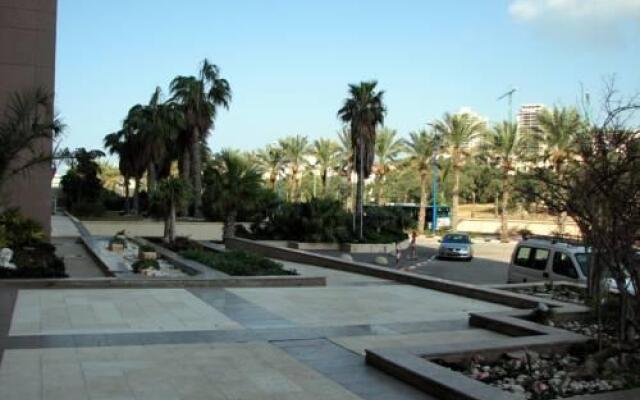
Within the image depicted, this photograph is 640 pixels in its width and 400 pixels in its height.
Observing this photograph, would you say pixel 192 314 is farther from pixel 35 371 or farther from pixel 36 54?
pixel 36 54

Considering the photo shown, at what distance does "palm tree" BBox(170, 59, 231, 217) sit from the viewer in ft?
146

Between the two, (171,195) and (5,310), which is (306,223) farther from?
(5,310)

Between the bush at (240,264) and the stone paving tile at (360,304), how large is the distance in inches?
87.3

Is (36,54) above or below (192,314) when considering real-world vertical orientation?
above

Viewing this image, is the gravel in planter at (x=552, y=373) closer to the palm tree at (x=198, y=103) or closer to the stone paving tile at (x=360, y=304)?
the stone paving tile at (x=360, y=304)

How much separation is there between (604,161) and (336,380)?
3.71 metres

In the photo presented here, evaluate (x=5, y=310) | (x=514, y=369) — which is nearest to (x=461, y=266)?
(x=5, y=310)

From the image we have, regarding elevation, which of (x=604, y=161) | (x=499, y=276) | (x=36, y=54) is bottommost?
(x=499, y=276)

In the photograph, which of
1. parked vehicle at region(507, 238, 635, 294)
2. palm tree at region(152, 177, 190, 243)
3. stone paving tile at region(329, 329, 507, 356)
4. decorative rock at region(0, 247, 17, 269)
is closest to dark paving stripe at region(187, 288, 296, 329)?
stone paving tile at region(329, 329, 507, 356)

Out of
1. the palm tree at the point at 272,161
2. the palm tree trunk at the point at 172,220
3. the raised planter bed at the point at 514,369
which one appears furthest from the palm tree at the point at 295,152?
the raised planter bed at the point at 514,369

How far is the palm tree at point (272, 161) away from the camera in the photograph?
260 ft

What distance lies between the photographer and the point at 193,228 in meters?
38.9

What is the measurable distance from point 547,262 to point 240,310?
728cm

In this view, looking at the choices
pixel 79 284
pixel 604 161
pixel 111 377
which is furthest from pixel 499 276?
pixel 111 377
